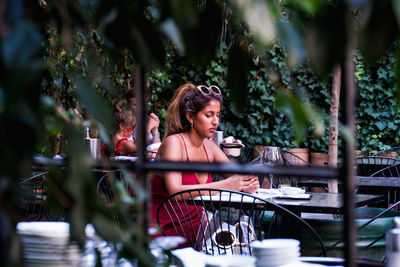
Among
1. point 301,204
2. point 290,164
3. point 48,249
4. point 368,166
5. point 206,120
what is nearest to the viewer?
point 48,249

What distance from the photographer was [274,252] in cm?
88

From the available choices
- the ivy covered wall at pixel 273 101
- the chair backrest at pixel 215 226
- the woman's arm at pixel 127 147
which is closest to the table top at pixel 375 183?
the chair backrest at pixel 215 226

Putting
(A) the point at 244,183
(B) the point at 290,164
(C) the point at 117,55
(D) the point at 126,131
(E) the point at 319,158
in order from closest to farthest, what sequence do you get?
1. (C) the point at 117,55
2. (A) the point at 244,183
3. (D) the point at 126,131
4. (B) the point at 290,164
5. (E) the point at 319,158

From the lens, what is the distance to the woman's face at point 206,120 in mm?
3117

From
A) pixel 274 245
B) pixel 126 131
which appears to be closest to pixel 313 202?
pixel 274 245

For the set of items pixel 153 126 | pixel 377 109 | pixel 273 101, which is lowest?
pixel 153 126

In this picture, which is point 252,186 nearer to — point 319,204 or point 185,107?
point 319,204

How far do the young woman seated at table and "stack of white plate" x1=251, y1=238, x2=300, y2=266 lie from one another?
6.39 ft

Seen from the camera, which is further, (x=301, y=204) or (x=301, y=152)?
(x=301, y=152)

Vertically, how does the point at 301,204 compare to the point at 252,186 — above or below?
below

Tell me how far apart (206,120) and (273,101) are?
4116 mm

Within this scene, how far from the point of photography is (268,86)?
727cm

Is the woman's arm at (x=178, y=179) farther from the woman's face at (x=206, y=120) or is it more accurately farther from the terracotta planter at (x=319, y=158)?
the terracotta planter at (x=319, y=158)

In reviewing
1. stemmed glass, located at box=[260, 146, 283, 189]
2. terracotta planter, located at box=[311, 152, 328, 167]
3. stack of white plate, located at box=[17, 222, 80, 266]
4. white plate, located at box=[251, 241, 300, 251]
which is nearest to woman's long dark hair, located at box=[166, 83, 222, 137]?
stemmed glass, located at box=[260, 146, 283, 189]
